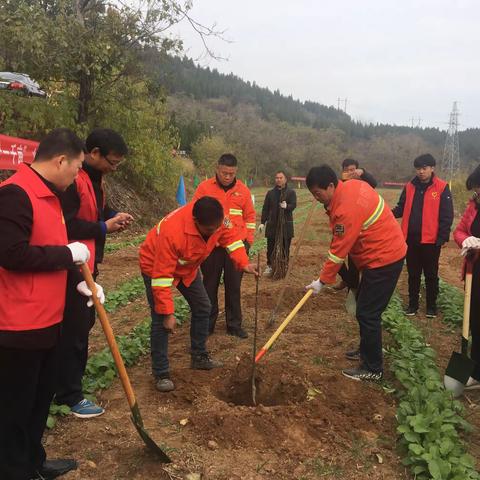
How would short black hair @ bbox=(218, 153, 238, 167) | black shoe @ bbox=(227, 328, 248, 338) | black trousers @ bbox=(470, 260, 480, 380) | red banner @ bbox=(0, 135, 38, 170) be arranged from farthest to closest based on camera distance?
1. red banner @ bbox=(0, 135, 38, 170)
2. black shoe @ bbox=(227, 328, 248, 338)
3. short black hair @ bbox=(218, 153, 238, 167)
4. black trousers @ bbox=(470, 260, 480, 380)

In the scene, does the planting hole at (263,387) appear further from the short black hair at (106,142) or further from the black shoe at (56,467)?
the short black hair at (106,142)

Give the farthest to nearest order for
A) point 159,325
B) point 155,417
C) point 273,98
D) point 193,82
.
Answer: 1. point 273,98
2. point 193,82
3. point 159,325
4. point 155,417

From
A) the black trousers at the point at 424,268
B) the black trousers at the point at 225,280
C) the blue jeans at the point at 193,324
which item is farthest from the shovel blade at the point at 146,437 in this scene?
the black trousers at the point at 424,268

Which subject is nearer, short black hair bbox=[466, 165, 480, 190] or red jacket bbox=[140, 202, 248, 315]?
red jacket bbox=[140, 202, 248, 315]

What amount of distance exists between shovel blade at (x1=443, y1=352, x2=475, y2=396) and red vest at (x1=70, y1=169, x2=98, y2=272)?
3.03 meters

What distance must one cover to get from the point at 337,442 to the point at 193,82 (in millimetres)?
105398

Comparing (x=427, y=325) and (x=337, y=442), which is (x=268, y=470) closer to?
(x=337, y=442)

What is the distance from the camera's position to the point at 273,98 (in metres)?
129

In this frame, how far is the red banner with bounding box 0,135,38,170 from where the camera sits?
965 centimetres

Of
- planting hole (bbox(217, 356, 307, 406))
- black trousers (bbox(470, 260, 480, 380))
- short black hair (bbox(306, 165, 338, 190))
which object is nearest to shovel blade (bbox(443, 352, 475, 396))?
black trousers (bbox(470, 260, 480, 380))

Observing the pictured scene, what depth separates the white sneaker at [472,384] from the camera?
13.9ft

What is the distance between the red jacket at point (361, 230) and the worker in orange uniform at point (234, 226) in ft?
4.51

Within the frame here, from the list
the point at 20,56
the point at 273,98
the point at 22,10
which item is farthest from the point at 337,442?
the point at 273,98

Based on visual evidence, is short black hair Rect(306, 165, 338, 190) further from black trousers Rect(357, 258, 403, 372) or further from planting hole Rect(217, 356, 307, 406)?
planting hole Rect(217, 356, 307, 406)
